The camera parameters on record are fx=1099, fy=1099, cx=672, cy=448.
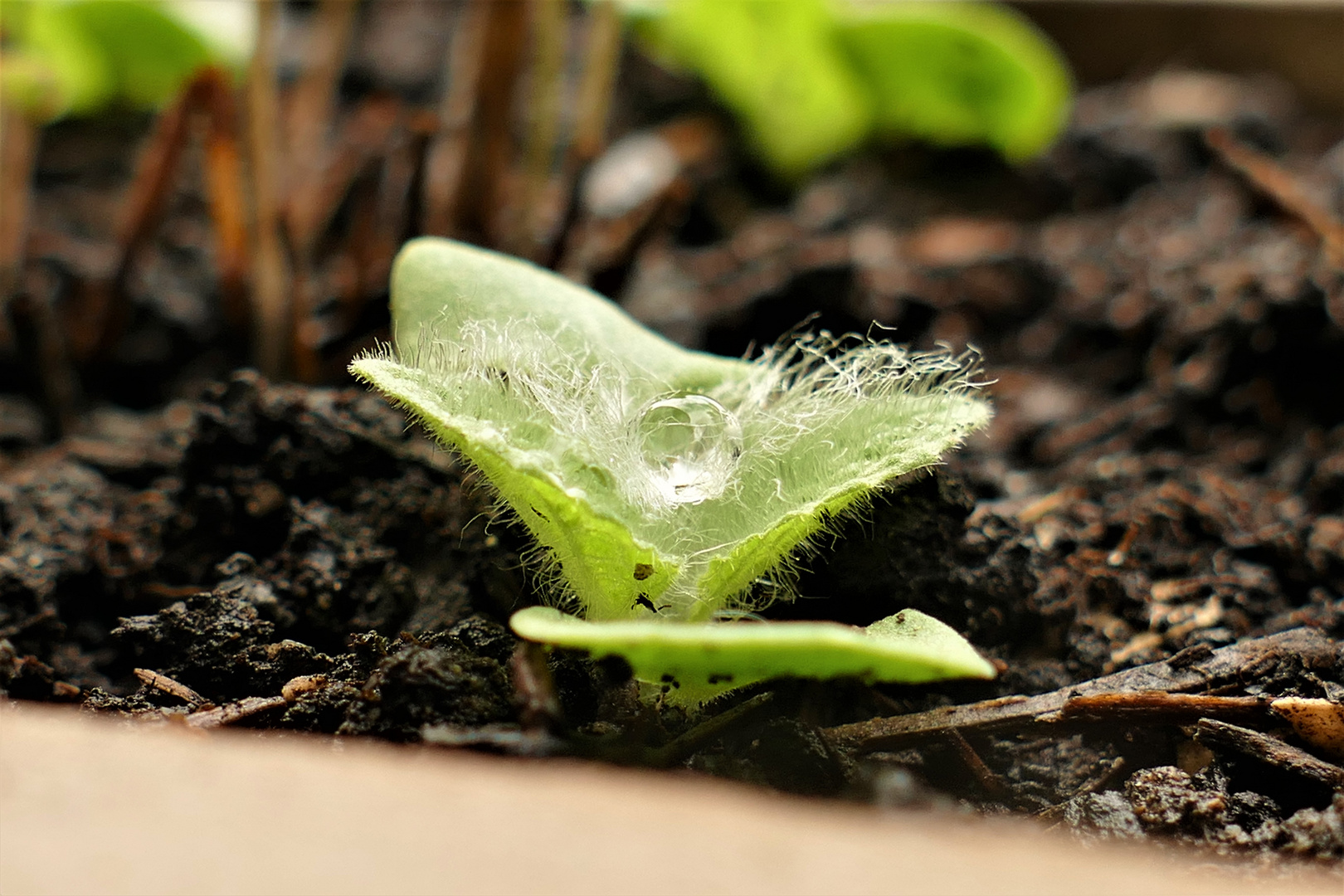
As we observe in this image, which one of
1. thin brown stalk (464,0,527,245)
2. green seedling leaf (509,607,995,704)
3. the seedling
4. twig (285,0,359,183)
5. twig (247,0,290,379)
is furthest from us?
twig (285,0,359,183)

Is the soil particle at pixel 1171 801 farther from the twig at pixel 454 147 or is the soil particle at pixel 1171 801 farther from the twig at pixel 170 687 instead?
the twig at pixel 454 147

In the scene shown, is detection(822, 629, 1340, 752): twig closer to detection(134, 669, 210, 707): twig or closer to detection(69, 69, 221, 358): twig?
detection(134, 669, 210, 707): twig

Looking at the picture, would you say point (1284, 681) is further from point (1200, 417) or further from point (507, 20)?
point (507, 20)

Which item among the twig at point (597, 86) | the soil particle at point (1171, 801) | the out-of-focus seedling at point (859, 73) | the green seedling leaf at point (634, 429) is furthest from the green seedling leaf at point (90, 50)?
the soil particle at point (1171, 801)

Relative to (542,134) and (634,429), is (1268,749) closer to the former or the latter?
(634,429)

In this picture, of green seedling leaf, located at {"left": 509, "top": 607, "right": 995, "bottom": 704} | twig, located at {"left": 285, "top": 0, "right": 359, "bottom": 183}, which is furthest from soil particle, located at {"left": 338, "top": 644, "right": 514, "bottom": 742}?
twig, located at {"left": 285, "top": 0, "right": 359, "bottom": 183}

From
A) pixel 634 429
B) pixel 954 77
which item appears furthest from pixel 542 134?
pixel 634 429
